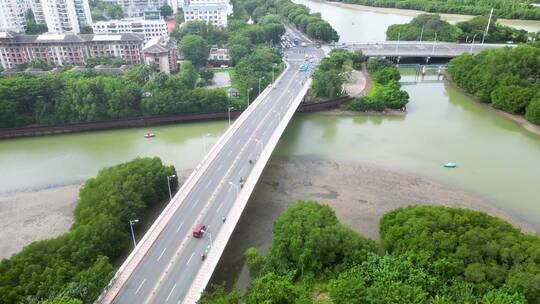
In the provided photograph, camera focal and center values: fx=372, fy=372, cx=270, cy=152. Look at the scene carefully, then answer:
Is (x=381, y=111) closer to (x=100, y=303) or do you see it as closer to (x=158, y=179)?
(x=158, y=179)

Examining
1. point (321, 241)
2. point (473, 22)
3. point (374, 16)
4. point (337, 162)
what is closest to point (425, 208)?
point (321, 241)

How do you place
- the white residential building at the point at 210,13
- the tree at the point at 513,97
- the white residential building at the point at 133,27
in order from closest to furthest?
1. the tree at the point at 513,97
2. the white residential building at the point at 133,27
3. the white residential building at the point at 210,13

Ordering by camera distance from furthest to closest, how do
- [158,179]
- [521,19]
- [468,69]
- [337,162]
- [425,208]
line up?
[521,19]
[468,69]
[337,162]
[158,179]
[425,208]

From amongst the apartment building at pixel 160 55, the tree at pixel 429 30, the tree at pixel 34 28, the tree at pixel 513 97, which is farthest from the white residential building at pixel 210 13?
the tree at pixel 513 97

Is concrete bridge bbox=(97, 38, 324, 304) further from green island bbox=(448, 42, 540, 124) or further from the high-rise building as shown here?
the high-rise building

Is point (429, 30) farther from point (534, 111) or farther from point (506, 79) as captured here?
point (534, 111)

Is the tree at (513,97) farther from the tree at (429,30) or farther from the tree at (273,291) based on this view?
the tree at (273,291)
